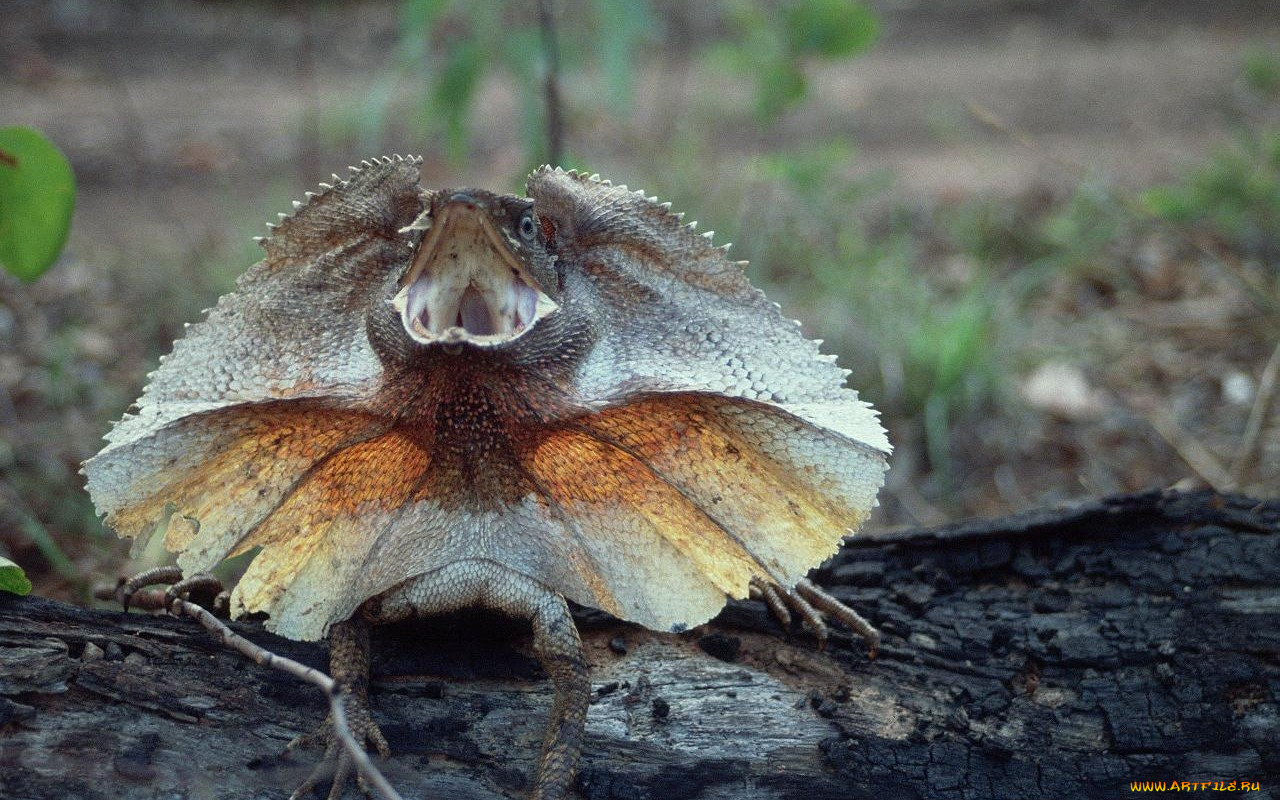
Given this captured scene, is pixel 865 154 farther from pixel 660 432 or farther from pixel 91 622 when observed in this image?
pixel 91 622

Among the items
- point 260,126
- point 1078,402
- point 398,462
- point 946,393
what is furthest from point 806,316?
point 260,126

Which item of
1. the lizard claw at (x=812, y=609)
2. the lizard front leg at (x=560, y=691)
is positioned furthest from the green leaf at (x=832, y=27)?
the lizard front leg at (x=560, y=691)

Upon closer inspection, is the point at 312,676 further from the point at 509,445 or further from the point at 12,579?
the point at 12,579

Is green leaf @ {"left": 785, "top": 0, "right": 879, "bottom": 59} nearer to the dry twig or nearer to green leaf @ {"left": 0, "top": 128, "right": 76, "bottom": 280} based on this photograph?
green leaf @ {"left": 0, "top": 128, "right": 76, "bottom": 280}

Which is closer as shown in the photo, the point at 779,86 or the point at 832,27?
the point at 832,27

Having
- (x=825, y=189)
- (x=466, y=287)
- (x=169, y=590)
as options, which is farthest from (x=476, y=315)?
(x=825, y=189)
